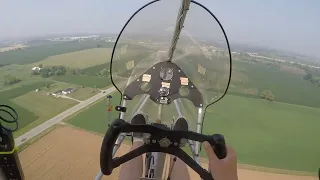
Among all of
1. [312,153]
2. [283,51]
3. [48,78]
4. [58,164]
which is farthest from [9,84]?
[283,51]

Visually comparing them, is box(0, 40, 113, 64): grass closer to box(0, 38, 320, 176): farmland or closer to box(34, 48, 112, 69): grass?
box(0, 38, 320, 176): farmland

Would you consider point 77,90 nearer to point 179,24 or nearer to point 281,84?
point 179,24

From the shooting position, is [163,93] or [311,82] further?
[311,82]

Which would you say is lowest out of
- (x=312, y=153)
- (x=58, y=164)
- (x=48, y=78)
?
(x=312, y=153)

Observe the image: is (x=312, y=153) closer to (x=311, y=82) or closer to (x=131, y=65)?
(x=131, y=65)

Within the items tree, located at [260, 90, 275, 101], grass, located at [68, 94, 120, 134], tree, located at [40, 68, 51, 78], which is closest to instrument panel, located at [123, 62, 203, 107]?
grass, located at [68, 94, 120, 134]

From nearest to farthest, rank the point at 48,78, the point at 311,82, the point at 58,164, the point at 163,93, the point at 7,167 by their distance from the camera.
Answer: the point at 7,167
the point at 163,93
the point at 58,164
the point at 48,78
the point at 311,82

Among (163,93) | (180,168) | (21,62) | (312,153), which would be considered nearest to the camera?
(180,168)
